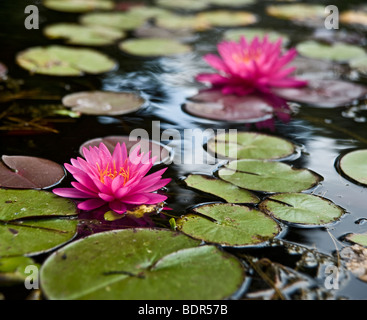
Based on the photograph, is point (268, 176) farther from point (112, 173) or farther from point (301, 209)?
point (112, 173)

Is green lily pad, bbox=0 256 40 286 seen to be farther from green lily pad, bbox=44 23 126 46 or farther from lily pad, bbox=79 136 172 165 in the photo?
green lily pad, bbox=44 23 126 46

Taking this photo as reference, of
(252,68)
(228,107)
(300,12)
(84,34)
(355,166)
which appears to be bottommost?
(355,166)

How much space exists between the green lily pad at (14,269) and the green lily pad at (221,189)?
0.63m

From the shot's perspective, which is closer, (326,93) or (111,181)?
(111,181)

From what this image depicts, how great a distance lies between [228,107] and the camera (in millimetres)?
2295

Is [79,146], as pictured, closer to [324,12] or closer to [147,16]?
[147,16]

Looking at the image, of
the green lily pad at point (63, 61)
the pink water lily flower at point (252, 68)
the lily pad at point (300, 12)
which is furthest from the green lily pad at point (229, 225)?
the lily pad at point (300, 12)

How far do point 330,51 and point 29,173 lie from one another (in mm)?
2507

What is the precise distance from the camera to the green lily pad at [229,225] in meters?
1.29

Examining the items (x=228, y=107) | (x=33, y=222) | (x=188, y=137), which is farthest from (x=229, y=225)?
(x=228, y=107)

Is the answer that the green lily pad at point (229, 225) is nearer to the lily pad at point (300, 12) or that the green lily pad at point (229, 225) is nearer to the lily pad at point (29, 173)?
the lily pad at point (29, 173)

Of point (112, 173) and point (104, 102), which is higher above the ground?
point (104, 102)

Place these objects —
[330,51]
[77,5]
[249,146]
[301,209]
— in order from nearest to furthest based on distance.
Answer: [301,209], [249,146], [330,51], [77,5]

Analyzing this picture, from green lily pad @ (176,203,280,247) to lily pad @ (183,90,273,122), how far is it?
0.83 metres
